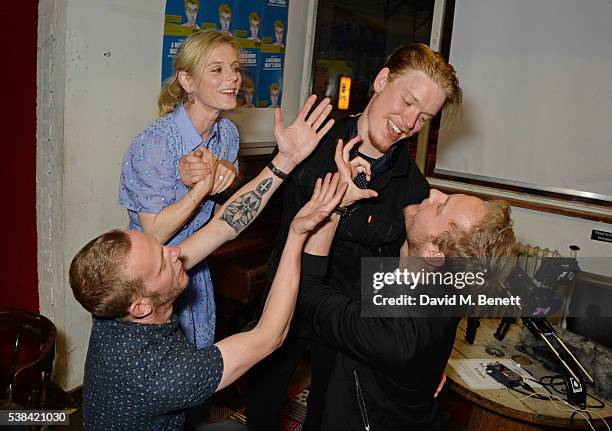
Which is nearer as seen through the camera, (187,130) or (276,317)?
(276,317)

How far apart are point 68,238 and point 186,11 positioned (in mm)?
1504

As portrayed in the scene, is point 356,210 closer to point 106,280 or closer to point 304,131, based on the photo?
point 304,131

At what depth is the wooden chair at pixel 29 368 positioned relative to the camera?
1740mm

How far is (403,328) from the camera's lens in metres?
1.47

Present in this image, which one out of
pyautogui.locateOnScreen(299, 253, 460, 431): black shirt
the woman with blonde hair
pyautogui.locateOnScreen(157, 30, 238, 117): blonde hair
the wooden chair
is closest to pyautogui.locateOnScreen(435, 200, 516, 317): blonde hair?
pyautogui.locateOnScreen(299, 253, 460, 431): black shirt

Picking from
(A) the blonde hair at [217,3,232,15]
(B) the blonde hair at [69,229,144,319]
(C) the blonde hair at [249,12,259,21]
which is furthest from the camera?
A: (C) the blonde hair at [249,12,259,21]

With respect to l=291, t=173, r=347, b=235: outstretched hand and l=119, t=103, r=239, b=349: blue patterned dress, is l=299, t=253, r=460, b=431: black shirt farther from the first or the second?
l=119, t=103, r=239, b=349: blue patterned dress

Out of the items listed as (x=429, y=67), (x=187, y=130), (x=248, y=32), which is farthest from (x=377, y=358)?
(x=248, y=32)

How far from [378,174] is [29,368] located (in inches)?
53.3

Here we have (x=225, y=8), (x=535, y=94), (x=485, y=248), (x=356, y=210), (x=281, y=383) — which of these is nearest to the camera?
(x=485, y=248)

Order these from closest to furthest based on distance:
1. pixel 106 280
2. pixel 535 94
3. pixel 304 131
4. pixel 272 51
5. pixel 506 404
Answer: pixel 106 280, pixel 304 131, pixel 506 404, pixel 535 94, pixel 272 51

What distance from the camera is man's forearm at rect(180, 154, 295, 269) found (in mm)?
1878

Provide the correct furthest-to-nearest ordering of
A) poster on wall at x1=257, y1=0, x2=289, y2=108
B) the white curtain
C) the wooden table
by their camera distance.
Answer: poster on wall at x1=257, y1=0, x2=289, y2=108 → the white curtain → the wooden table

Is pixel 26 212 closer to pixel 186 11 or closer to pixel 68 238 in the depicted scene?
pixel 68 238
